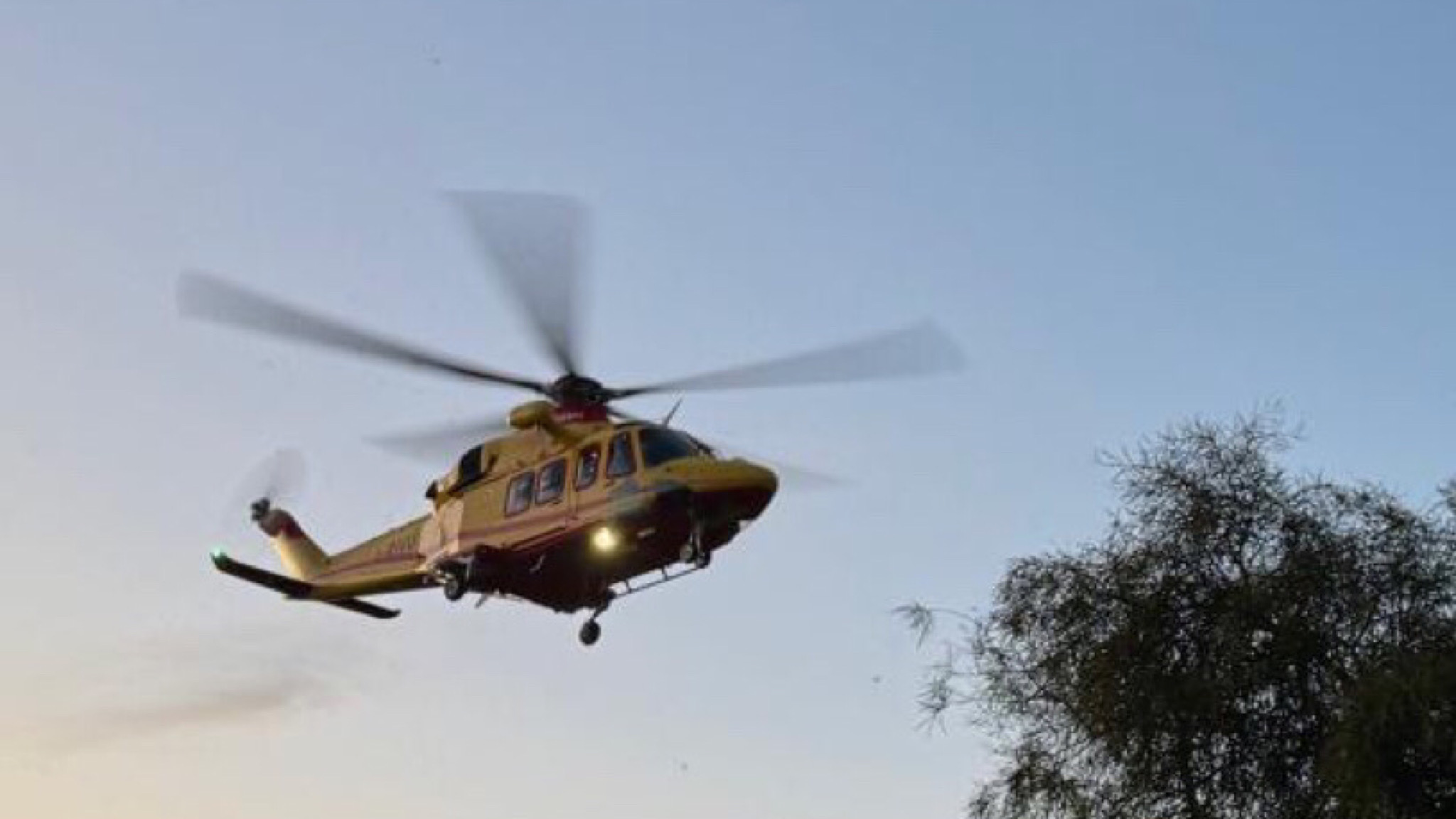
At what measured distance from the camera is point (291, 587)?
34219mm

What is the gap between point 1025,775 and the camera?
1019 inches

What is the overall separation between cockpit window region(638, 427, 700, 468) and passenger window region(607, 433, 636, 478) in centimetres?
19

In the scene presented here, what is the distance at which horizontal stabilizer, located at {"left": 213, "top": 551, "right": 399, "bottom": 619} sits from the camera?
109ft

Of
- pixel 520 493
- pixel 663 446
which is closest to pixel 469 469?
pixel 520 493

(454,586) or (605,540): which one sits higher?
(454,586)

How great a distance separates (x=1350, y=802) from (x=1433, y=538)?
436cm

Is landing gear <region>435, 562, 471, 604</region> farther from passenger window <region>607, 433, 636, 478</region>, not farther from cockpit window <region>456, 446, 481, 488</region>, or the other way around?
passenger window <region>607, 433, 636, 478</region>

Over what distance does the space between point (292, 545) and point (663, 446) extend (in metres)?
11.3

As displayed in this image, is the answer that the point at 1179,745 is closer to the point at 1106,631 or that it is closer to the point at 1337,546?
the point at 1106,631

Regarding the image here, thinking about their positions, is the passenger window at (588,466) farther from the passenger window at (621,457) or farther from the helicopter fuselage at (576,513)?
the passenger window at (621,457)

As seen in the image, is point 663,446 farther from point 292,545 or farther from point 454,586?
point 292,545

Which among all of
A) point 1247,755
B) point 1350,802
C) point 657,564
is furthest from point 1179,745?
point 657,564

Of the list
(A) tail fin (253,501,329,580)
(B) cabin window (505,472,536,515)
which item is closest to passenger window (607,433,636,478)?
(B) cabin window (505,472,536,515)

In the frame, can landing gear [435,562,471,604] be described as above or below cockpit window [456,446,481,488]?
below
